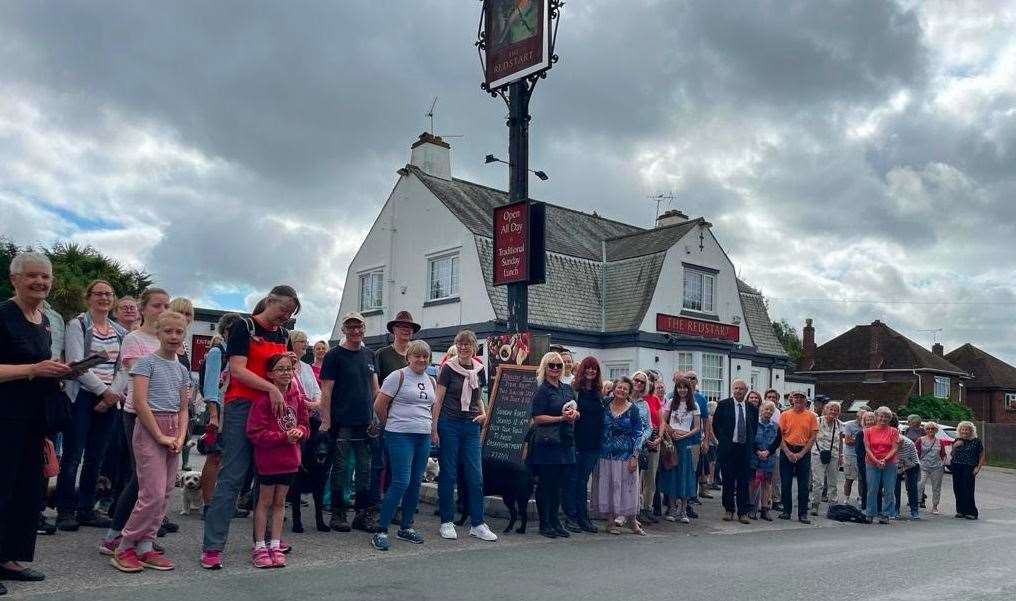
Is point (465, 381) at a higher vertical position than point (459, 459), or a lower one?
higher

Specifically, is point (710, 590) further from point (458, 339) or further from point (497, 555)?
point (458, 339)

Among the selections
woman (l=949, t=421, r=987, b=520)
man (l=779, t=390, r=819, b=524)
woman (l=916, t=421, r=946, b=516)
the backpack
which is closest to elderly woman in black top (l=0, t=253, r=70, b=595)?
man (l=779, t=390, r=819, b=524)

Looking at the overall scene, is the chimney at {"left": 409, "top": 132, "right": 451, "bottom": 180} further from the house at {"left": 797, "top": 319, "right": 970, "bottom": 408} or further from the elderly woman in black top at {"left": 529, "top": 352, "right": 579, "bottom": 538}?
the house at {"left": 797, "top": 319, "right": 970, "bottom": 408}

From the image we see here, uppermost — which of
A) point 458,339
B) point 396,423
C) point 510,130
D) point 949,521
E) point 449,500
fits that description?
point 510,130

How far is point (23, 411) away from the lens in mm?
A: 5855

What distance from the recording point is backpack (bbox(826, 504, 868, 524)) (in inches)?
545

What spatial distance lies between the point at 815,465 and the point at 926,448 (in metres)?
3.18

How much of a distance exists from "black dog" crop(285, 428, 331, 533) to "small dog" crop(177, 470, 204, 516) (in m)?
1.12

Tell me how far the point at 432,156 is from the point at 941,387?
42.4 m

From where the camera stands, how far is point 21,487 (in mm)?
5949

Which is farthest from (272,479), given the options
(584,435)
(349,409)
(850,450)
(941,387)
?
(941,387)

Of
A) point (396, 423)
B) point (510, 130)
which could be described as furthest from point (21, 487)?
point (510, 130)

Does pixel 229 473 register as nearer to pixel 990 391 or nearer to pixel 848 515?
pixel 848 515

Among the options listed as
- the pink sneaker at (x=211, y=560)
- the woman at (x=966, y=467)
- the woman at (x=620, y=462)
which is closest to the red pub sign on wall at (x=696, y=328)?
the woman at (x=966, y=467)
